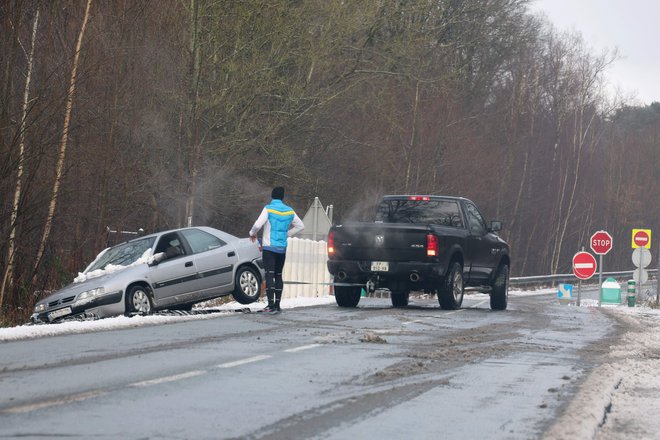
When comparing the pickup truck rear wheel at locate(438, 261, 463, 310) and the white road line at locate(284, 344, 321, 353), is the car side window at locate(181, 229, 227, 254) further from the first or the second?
the white road line at locate(284, 344, 321, 353)

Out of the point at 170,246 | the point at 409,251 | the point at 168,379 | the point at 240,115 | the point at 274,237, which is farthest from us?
the point at 240,115

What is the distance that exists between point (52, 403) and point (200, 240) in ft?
43.5

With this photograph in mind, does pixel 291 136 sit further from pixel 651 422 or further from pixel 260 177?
pixel 651 422

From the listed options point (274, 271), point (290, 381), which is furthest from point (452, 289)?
point (290, 381)

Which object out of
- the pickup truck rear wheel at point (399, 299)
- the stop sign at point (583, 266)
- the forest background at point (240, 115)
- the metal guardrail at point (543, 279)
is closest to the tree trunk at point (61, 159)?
the forest background at point (240, 115)

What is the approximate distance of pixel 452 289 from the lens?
2189cm

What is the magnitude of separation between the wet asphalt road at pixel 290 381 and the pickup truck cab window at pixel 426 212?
20.6 feet

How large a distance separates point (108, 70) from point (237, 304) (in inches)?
210

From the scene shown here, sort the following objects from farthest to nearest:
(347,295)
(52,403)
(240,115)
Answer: (240,115) → (347,295) → (52,403)

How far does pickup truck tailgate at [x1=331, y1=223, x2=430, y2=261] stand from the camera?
21.3 meters

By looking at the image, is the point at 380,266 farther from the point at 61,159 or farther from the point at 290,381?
the point at 290,381

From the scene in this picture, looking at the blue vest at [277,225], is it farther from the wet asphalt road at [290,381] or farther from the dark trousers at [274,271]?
the wet asphalt road at [290,381]

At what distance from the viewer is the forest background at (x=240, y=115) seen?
20516 millimetres

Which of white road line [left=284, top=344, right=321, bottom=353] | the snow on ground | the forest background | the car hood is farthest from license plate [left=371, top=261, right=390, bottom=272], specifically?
white road line [left=284, top=344, right=321, bottom=353]
